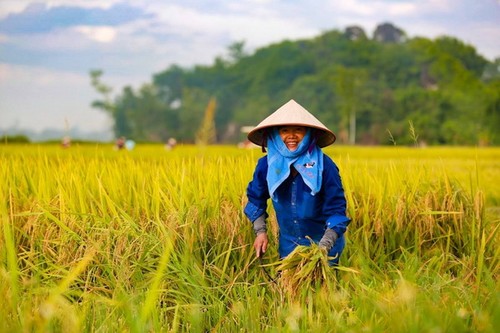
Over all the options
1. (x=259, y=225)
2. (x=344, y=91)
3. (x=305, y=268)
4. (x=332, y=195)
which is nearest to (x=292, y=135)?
(x=332, y=195)

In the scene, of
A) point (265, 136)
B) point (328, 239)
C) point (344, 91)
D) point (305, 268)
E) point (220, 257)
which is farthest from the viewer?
point (344, 91)

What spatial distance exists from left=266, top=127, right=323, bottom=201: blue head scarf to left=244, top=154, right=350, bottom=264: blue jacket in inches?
3.3

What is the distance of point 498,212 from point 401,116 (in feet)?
123

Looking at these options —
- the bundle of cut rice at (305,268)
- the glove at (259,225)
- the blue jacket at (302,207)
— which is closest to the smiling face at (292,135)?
the blue jacket at (302,207)

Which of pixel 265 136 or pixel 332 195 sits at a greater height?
pixel 265 136

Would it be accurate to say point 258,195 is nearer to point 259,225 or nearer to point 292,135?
point 259,225

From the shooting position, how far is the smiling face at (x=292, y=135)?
11.3 feet

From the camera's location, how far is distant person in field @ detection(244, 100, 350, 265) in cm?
335

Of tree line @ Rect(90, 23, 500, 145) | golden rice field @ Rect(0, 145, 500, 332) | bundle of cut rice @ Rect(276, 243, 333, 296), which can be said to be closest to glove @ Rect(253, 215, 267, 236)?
golden rice field @ Rect(0, 145, 500, 332)

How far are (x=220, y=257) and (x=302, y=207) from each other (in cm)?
64

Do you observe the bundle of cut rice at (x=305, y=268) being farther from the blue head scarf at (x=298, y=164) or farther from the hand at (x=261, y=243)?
the blue head scarf at (x=298, y=164)

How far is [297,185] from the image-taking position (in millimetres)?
3465

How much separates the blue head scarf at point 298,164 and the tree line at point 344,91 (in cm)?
3056

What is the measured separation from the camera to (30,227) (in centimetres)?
417
